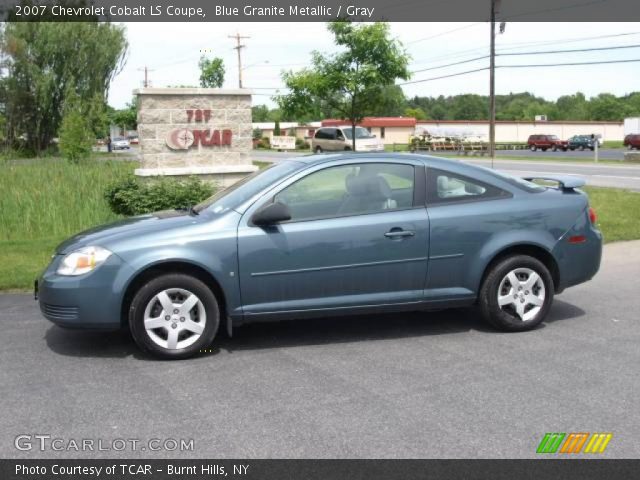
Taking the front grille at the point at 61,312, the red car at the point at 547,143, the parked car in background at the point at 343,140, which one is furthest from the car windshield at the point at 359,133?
the front grille at the point at 61,312

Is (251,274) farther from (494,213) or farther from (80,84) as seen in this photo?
(80,84)

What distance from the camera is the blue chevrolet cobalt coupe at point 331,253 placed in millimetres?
5574

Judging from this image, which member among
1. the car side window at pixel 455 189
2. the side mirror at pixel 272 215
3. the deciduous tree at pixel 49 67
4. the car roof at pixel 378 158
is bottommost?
the side mirror at pixel 272 215

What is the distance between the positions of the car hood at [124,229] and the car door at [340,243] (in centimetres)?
59

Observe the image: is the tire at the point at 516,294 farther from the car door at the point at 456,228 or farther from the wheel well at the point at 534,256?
the car door at the point at 456,228

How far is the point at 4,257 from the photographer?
32.7ft

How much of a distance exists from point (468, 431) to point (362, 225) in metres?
2.17

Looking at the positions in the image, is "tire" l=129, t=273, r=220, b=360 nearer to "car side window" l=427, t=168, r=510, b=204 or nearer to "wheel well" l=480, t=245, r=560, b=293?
"car side window" l=427, t=168, r=510, b=204

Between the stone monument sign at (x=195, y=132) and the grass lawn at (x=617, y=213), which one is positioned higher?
the stone monument sign at (x=195, y=132)

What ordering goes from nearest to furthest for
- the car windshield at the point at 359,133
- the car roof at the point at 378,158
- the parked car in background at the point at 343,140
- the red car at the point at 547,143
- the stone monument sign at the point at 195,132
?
the car roof at the point at 378,158
the stone monument sign at the point at 195,132
the parked car in background at the point at 343,140
the car windshield at the point at 359,133
the red car at the point at 547,143

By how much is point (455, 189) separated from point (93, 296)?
9.97ft

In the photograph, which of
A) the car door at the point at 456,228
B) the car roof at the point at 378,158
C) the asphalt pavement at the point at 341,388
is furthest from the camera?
the car roof at the point at 378,158

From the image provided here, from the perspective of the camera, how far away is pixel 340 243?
230 inches

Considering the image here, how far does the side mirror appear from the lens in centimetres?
571
